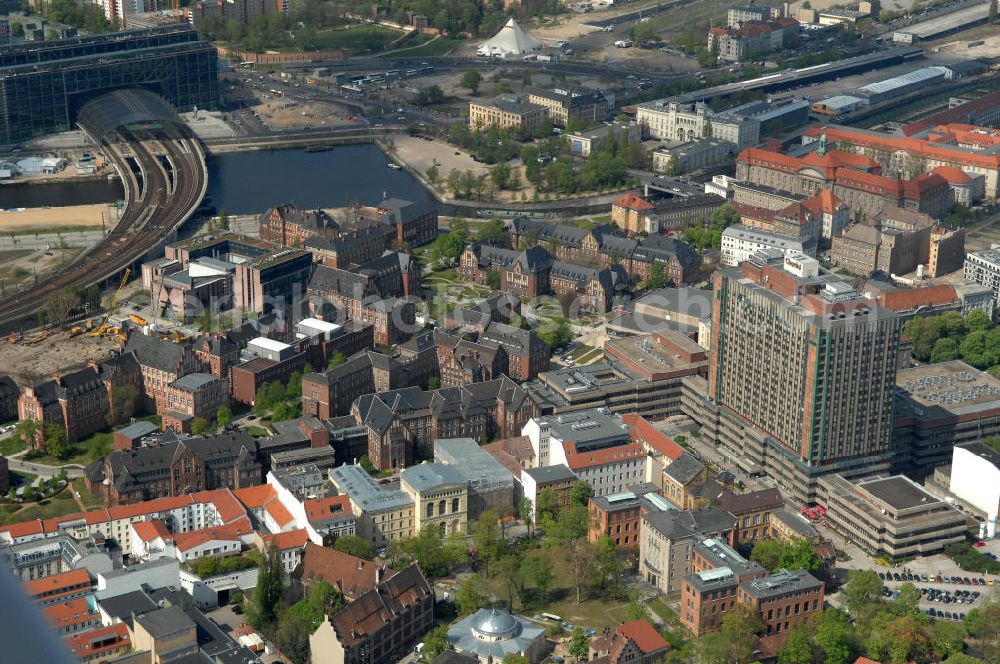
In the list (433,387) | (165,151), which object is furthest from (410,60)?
(433,387)

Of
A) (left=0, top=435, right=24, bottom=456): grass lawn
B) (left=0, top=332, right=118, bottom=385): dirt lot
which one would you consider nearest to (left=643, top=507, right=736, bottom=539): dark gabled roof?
(left=0, top=435, right=24, bottom=456): grass lawn

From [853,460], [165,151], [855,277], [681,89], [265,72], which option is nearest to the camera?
[853,460]

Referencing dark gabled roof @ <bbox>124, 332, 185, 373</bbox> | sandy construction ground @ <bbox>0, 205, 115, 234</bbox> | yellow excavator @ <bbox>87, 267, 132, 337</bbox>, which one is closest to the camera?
dark gabled roof @ <bbox>124, 332, 185, 373</bbox>

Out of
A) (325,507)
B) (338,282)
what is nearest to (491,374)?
(338,282)

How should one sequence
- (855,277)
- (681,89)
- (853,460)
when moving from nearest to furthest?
(853,460)
(855,277)
(681,89)

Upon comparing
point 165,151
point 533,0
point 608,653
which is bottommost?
point 608,653

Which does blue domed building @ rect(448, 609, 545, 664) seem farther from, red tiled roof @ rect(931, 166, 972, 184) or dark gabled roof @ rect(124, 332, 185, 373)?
red tiled roof @ rect(931, 166, 972, 184)

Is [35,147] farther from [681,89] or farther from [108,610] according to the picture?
[108,610]
